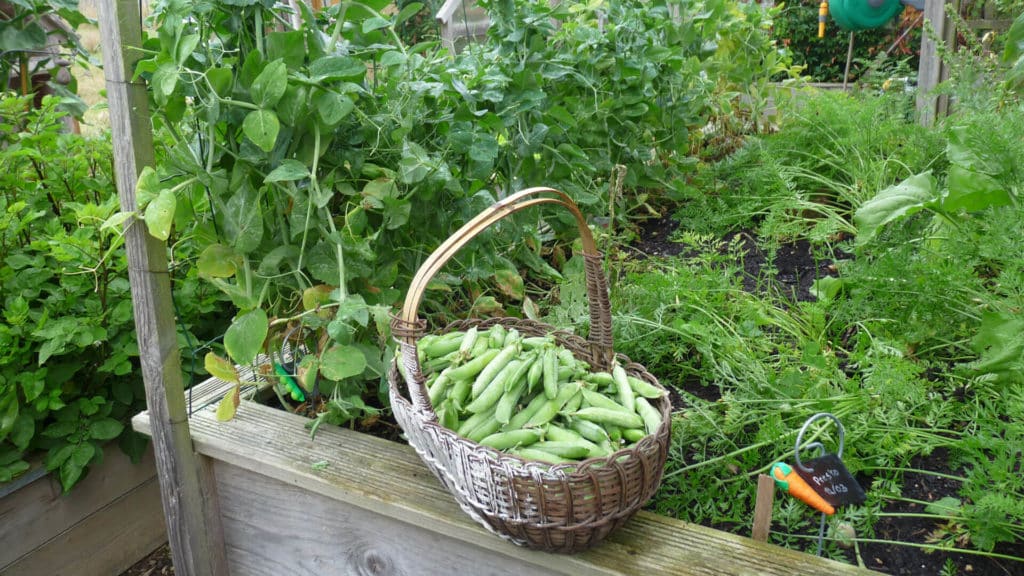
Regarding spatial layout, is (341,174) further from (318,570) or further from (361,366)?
(318,570)

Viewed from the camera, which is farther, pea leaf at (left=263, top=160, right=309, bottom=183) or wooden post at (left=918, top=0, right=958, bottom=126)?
wooden post at (left=918, top=0, right=958, bottom=126)

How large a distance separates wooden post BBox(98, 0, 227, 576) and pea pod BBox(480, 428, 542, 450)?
773 mm

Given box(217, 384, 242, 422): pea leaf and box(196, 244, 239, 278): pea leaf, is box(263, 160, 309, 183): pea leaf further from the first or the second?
box(217, 384, 242, 422): pea leaf

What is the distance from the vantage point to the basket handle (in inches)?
46.8

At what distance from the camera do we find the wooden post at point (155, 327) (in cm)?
136

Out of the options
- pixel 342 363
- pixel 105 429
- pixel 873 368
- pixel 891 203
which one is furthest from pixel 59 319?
pixel 891 203

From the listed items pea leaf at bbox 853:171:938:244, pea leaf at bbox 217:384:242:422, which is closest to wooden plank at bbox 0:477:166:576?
pea leaf at bbox 217:384:242:422

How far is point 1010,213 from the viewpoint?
1.57 m

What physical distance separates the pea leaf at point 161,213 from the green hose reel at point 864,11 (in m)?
7.46

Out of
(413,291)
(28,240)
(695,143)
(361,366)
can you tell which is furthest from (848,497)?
(695,143)

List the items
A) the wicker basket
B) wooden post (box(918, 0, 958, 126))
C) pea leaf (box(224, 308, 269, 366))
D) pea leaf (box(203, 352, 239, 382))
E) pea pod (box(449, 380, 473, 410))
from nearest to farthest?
the wicker basket < pea pod (box(449, 380, 473, 410)) < pea leaf (box(224, 308, 269, 366)) < pea leaf (box(203, 352, 239, 382)) < wooden post (box(918, 0, 958, 126))

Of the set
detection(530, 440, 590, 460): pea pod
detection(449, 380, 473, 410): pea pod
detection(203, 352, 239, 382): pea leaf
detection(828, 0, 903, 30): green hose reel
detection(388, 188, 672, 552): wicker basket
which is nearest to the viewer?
detection(388, 188, 672, 552): wicker basket

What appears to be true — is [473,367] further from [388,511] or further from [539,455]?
[388,511]

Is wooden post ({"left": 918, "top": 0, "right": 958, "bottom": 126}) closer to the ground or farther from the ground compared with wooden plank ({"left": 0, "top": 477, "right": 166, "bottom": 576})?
farther from the ground
